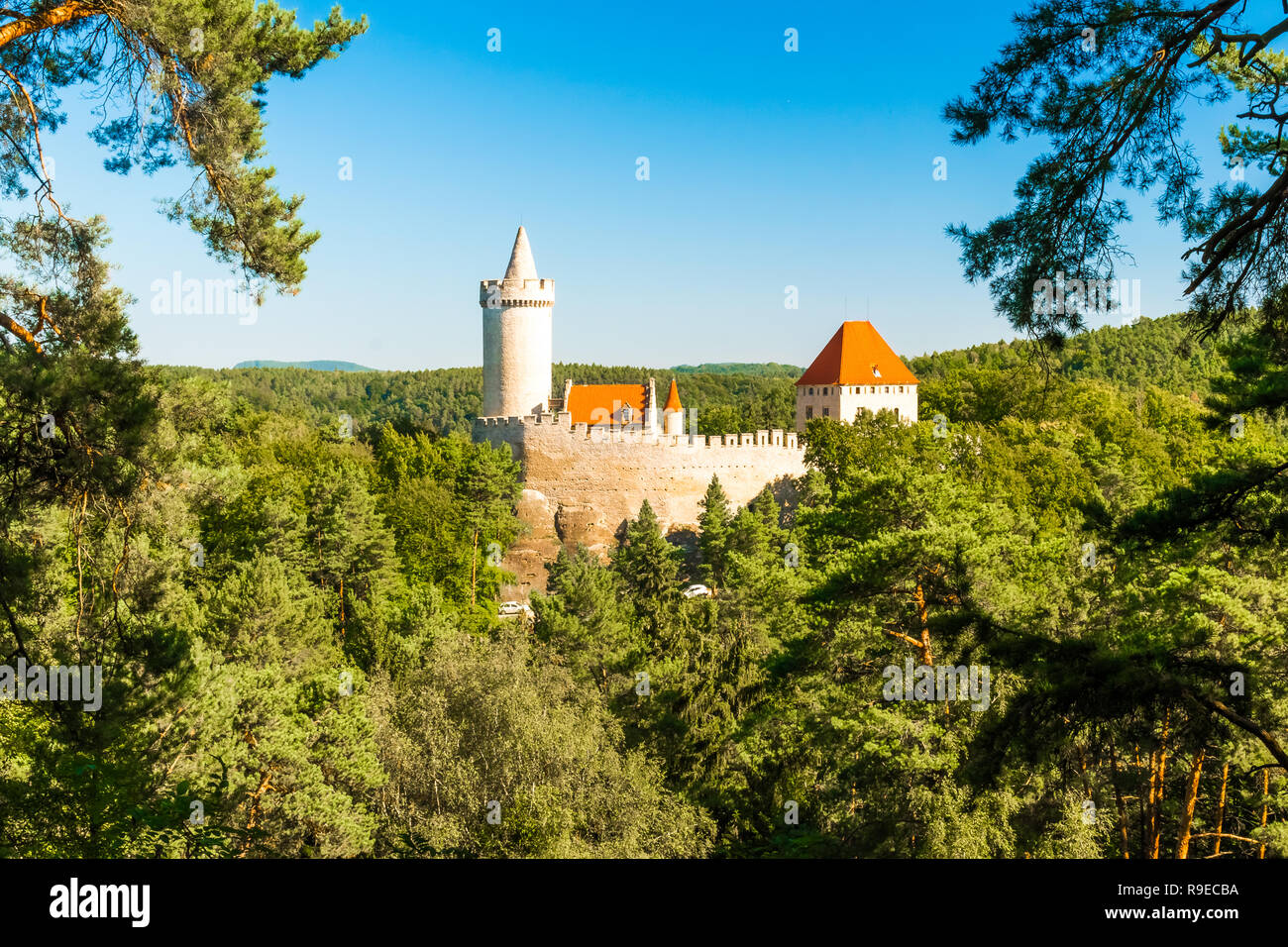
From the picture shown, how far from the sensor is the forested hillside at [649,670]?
253 inches

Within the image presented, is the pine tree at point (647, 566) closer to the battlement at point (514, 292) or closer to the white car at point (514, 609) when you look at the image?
the white car at point (514, 609)

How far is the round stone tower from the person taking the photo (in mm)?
32688

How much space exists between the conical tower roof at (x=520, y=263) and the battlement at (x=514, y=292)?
0.15m

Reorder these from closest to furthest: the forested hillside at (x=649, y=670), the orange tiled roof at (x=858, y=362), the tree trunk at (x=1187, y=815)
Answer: the forested hillside at (x=649, y=670) → the tree trunk at (x=1187, y=815) → the orange tiled roof at (x=858, y=362)

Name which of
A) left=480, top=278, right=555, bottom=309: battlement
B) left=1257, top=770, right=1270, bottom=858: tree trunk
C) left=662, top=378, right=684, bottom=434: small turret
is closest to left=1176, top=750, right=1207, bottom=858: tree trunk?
left=1257, top=770, right=1270, bottom=858: tree trunk

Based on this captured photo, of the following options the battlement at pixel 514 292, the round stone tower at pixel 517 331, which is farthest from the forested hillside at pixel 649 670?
the battlement at pixel 514 292

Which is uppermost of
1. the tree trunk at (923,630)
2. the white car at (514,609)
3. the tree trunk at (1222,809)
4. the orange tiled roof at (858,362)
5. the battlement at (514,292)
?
the battlement at (514,292)

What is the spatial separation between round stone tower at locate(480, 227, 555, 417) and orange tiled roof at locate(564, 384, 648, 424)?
113 inches

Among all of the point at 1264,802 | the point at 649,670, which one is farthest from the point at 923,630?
the point at 649,670

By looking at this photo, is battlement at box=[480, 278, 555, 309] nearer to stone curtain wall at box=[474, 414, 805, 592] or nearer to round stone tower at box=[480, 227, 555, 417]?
round stone tower at box=[480, 227, 555, 417]

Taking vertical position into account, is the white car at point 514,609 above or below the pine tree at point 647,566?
below

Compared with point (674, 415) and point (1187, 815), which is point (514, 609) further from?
point (1187, 815)

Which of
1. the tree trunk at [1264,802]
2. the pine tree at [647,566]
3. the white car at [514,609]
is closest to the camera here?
the tree trunk at [1264,802]
